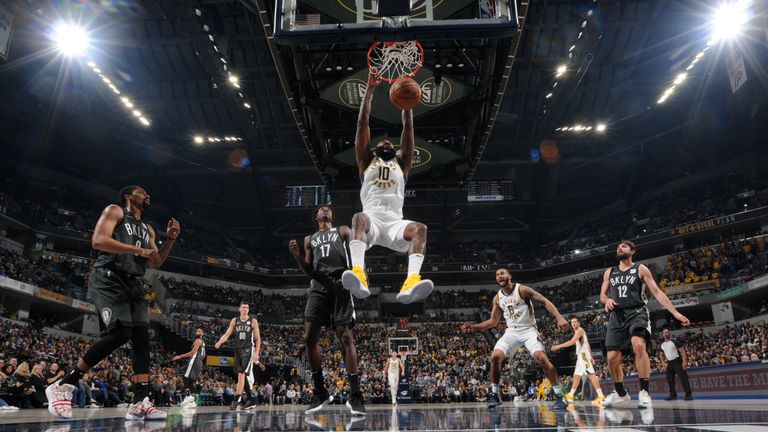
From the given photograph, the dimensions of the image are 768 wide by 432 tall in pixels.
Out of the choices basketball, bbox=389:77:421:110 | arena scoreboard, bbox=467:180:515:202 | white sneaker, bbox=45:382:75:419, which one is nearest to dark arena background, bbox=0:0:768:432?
white sneaker, bbox=45:382:75:419

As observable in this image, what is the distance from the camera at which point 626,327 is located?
6.97 m

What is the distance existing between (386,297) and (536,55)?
20698mm

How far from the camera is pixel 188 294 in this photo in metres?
32.7

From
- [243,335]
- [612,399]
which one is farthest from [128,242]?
[612,399]

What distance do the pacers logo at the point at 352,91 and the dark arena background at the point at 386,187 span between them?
4 centimetres

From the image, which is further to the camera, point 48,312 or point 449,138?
point 48,312

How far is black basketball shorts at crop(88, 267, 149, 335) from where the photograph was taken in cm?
478

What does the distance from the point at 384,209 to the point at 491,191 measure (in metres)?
29.7

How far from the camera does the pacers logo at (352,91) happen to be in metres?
9.68

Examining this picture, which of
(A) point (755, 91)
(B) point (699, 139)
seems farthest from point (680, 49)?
(B) point (699, 139)

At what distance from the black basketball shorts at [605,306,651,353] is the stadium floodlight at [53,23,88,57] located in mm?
21528

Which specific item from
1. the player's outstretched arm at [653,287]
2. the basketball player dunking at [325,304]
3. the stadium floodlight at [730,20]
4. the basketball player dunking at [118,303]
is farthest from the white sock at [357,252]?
the stadium floodlight at [730,20]

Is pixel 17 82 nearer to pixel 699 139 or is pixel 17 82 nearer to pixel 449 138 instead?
pixel 449 138

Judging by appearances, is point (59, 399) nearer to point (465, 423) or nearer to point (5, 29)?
point (465, 423)
